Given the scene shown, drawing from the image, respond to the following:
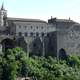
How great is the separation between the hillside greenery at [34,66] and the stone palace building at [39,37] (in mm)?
1462

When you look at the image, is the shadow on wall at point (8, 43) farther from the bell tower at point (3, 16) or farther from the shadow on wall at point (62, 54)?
the bell tower at point (3, 16)

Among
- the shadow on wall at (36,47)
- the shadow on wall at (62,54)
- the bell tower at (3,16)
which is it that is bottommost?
the shadow on wall at (62,54)

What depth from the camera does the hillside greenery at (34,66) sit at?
135 ft

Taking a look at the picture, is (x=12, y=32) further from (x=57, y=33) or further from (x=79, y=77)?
(x=79, y=77)

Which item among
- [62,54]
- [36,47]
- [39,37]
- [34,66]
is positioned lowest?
[34,66]

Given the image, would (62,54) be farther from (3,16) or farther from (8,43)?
(3,16)

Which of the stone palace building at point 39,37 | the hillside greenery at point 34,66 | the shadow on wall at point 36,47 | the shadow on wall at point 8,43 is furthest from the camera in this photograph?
the shadow on wall at point 36,47

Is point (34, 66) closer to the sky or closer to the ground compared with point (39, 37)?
closer to the ground

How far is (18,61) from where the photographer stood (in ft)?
151

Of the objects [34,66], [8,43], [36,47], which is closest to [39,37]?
[36,47]

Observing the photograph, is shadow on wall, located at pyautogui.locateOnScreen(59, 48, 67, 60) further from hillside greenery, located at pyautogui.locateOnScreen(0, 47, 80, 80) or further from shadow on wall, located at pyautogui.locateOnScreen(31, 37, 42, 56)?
shadow on wall, located at pyautogui.locateOnScreen(31, 37, 42, 56)

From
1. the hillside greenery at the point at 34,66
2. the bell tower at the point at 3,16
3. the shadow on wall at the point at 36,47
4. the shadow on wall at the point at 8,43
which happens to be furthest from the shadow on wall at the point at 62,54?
the bell tower at the point at 3,16

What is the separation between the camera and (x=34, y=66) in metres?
46.8

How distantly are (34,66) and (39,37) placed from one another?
6618 millimetres
